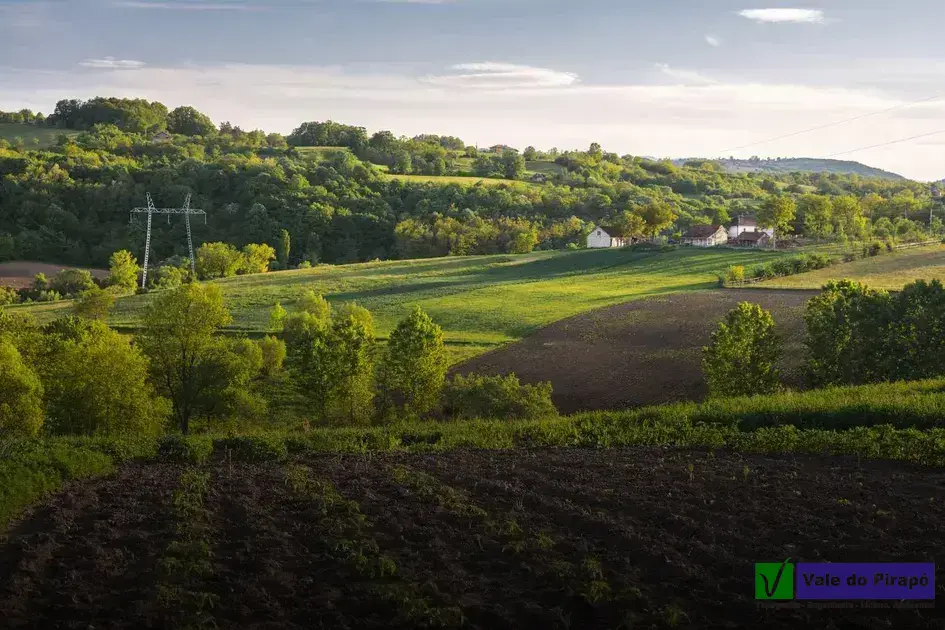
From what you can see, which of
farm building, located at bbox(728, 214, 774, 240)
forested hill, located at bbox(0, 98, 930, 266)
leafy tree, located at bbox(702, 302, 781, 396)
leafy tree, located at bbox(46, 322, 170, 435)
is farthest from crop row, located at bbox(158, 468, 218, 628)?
farm building, located at bbox(728, 214, 774, 240)

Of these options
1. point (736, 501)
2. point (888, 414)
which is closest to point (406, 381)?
point (888, 414)

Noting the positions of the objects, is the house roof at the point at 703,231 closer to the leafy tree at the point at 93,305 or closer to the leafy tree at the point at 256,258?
the leafy tree at the point at 256,258

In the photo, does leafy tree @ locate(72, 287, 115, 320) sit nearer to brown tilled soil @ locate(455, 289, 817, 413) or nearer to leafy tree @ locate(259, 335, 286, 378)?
leafy tree @ locate(259, 335, 286, 378)

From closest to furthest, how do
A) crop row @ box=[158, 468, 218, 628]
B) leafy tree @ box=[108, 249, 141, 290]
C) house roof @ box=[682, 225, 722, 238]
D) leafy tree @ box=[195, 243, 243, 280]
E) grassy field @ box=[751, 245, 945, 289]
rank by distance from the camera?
crop row @ box=[158, 468, 218, 628]
grassy field @ box=[751, 245, 945, 289]
leafy tree @ box=[108, 249, 141, 290]
leafy tree @ box=[195, 243, 243, 280]
house roof @ box=[682, 225, 722, 238]

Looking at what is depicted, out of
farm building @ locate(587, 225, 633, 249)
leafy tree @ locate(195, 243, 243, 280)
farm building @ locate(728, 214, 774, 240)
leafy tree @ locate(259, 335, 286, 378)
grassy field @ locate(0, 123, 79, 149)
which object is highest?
grassy field @ locate(0, 123, 79, 149)

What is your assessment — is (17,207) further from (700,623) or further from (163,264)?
(700,623)

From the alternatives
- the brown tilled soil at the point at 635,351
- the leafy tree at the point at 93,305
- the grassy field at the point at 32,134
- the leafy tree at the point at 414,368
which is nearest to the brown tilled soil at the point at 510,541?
the leafy tree at the point at 414,368

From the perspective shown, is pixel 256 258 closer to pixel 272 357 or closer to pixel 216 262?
pixel 216 262
